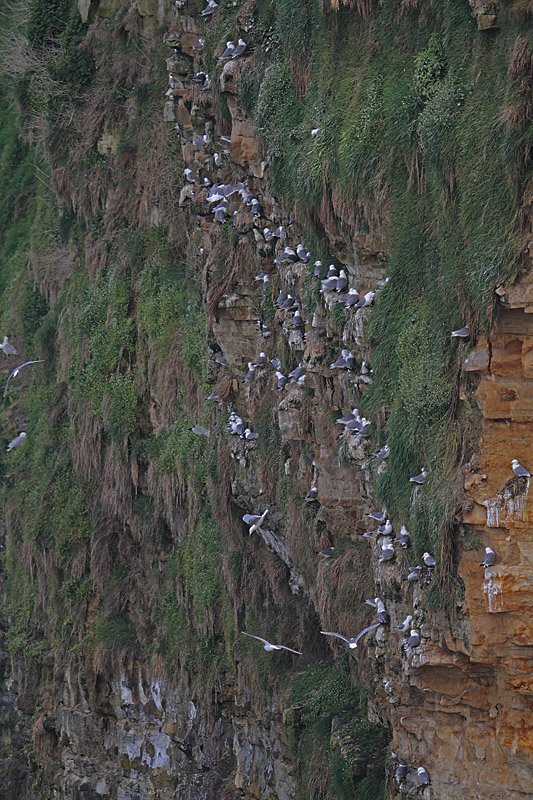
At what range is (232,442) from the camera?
58.5ft

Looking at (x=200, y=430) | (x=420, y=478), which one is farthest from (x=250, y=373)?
(x=420, y=478)

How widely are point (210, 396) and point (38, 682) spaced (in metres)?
8.11

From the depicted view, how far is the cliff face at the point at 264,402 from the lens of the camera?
491 inches

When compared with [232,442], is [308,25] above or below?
above

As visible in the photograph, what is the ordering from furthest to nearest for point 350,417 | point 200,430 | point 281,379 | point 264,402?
1. point 200,430
2. point 264,402
3. point 281,379
4. point 350,417

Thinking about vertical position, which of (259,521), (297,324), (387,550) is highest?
(297,324)

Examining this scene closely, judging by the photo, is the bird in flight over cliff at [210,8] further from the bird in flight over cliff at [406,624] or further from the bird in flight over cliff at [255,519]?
the bird in flight over cliff at [406,624]

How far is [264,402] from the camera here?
17.3 metres

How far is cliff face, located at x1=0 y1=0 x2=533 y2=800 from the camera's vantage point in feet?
40.9

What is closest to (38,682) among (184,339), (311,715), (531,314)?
(184,339)

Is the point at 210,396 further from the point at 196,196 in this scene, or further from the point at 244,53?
the point at 244,53

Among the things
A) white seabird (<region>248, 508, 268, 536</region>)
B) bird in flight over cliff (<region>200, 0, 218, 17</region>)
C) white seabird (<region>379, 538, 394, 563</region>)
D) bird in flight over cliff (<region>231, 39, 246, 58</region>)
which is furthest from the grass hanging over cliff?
bird in flight over cliff (<region>200, 0, 218, 17</region>)

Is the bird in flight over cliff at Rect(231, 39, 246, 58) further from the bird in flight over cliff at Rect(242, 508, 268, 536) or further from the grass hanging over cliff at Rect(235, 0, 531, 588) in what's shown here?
the bird in flight over cliff at Rect(242, 508, 268, 536)

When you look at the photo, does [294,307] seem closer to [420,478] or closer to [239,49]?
[239,49]
